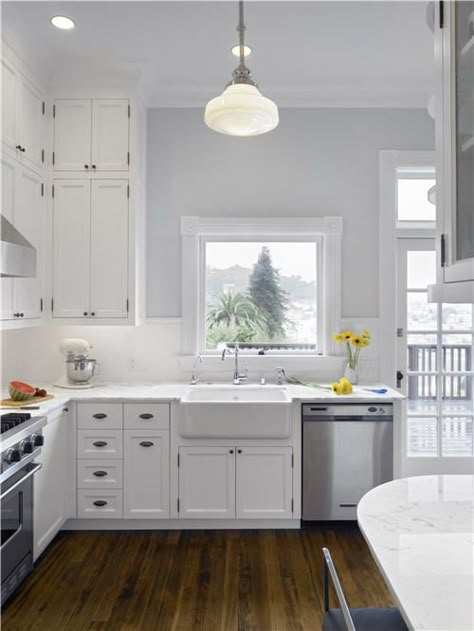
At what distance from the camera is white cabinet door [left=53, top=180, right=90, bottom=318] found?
3309mm

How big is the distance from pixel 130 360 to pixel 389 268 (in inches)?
85.3

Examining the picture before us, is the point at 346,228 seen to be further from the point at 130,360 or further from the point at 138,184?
the point at 130,360

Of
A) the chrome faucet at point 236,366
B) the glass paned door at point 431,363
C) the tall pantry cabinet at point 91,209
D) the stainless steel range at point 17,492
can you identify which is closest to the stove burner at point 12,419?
the stainless steel range at point 17,492

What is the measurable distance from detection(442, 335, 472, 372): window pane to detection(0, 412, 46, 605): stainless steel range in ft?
9.69

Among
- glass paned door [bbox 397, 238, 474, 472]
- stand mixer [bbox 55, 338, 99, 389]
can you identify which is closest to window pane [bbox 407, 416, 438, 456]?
glass paned door [bbox 397, 238, 474, 472]

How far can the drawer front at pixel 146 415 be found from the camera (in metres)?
3.00

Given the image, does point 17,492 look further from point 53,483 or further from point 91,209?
point 91,209

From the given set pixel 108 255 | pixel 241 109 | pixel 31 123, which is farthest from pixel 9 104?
pixel 241 109

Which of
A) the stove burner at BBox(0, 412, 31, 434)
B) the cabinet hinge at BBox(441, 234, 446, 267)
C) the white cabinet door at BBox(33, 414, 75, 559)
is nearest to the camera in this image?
the cabinet hinge at BBox(441, 234, 446, 267)

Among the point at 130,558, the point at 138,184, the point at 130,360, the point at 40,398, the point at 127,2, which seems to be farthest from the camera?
the point at 130,360

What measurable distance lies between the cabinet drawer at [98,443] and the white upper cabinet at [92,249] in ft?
2.69

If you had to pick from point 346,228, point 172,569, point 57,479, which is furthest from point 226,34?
point 172,569

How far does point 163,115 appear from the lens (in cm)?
366

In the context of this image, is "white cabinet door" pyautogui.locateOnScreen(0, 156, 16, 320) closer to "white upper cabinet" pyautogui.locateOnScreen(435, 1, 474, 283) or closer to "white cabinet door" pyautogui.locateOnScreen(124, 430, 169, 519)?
"white cabinet door" pyautogui.locateOnScreen(124, 430, 169, 519)
